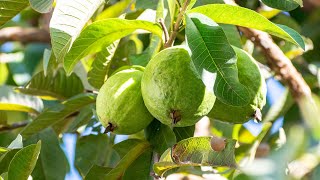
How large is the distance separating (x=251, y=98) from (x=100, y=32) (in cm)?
31

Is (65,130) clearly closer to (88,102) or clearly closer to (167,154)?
(88,102)

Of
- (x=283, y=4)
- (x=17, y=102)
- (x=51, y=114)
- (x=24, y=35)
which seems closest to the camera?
(x=283, y=4)

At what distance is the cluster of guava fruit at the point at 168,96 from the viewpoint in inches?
37.1

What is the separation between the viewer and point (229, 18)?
1.02 m

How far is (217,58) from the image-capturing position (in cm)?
95

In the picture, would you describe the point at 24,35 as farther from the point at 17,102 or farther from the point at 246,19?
the point at 246,19

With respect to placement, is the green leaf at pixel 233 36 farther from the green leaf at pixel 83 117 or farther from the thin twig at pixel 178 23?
the green leaf at pixel 83 117

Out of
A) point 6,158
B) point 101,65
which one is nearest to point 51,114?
point 101,65

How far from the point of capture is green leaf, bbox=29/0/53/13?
3.20 feet

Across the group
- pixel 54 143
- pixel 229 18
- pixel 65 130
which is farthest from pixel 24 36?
pixel 229 18

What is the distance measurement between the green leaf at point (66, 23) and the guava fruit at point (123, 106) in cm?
12

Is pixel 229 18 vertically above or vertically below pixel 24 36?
above

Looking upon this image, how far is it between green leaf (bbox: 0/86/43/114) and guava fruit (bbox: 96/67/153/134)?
590 millimetres

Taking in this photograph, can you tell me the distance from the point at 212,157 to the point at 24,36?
5.13 feet
